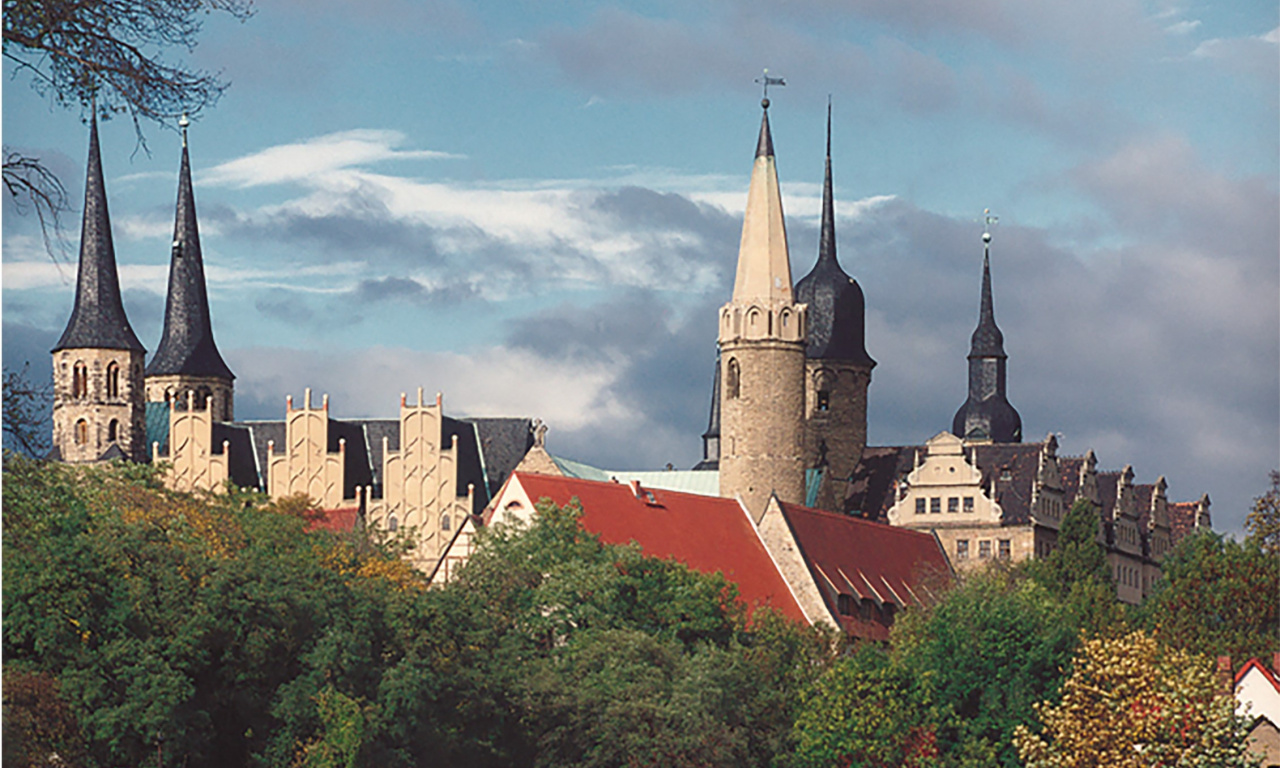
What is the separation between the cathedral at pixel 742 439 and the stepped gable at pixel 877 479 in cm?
10

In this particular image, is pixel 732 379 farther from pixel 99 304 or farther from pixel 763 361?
pixel 99 304

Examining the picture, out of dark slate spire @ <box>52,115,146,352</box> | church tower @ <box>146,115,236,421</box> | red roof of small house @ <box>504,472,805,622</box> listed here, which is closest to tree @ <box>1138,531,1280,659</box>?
red roof of small house @ <box>504,472,805,622</box>

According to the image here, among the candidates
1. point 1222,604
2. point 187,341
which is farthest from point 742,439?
point 187,341

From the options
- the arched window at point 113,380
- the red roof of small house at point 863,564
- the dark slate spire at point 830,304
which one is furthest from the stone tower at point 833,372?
the arched window at point 113,380

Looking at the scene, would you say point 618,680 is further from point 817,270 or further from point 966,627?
point 817,270

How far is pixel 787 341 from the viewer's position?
8362 cm

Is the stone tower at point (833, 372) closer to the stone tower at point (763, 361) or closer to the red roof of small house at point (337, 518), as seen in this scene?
the stone tower at point (763, 361)

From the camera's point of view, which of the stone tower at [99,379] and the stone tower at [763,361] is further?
the stone tower at [99,379]

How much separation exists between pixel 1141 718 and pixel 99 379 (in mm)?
79317

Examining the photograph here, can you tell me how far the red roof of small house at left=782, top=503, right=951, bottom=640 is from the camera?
75.2m

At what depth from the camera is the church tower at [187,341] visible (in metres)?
117

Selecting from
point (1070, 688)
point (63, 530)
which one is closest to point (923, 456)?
point (1070, 688)

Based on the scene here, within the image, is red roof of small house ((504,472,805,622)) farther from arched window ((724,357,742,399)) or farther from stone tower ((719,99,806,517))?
arched window ((724,357,742,399))

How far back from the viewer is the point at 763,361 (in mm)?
83500
